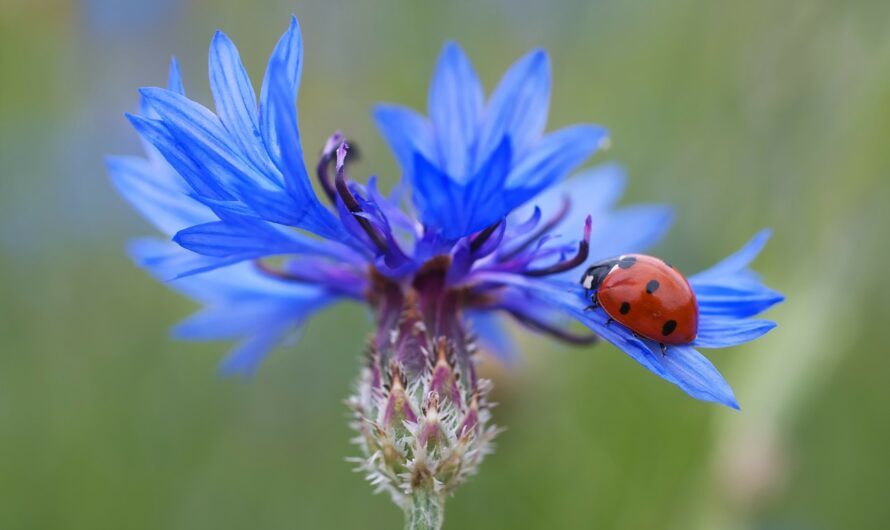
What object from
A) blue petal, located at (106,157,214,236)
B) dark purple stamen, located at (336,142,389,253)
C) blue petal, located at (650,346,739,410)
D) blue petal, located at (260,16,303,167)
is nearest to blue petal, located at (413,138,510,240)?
dark purple stamen, located at (336,142,389,253)

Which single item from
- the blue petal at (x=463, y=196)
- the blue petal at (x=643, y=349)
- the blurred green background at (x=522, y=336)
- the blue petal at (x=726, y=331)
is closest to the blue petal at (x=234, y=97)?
the blue petal at (x=463, y=196)

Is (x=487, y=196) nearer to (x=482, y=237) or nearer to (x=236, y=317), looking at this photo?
(x=482, y=237)

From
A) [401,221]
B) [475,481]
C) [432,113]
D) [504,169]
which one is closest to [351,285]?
[401,221]

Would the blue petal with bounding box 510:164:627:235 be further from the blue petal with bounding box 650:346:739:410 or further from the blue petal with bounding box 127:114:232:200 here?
the blue petal with bounding box 127:114:232:200

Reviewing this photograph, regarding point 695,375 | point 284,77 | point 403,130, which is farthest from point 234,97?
point 695,375

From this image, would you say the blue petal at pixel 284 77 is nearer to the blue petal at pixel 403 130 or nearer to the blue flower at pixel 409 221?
the blue flower at pixel 409 221
